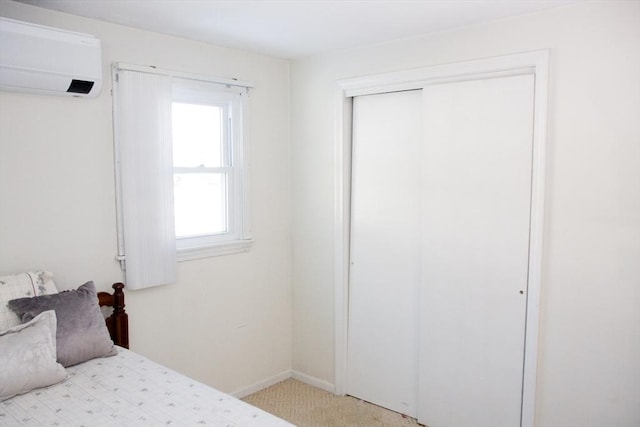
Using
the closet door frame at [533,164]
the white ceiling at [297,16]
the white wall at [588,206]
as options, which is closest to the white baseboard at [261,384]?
the closet door frame at [533,164]

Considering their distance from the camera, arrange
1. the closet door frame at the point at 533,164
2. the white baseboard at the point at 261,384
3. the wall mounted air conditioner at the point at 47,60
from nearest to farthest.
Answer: the wall mounted air conditioner at the point at 47,60 < the closet door frame at the point at 533,164 < the white baseboard at the point at 261,384

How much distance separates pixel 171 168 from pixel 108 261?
673 mm

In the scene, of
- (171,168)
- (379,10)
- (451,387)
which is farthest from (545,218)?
(171,168)

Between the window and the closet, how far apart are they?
85 centimetres

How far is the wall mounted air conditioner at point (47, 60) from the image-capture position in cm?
229

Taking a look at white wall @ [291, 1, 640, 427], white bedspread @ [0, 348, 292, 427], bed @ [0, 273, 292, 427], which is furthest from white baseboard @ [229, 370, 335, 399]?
white wall @ [291, 1, 640, 427]

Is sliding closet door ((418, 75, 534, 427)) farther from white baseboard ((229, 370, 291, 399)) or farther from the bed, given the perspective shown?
the bed

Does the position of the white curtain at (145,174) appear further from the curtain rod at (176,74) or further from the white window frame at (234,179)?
the white window frame at (234,179)

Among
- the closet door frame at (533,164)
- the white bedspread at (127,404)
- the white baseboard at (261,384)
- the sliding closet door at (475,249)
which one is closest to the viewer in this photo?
the white bedspread at (127,404)

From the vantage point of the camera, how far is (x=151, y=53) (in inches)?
120

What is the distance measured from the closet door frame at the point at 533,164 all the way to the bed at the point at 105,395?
1571 millimetres

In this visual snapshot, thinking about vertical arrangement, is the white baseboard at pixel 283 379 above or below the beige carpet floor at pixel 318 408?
above

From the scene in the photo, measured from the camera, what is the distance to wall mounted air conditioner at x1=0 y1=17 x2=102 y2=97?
229 centimetres

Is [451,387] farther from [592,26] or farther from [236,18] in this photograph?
[236,18]
